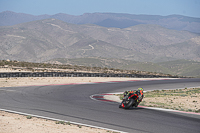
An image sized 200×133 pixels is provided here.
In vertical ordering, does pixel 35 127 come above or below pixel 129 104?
below

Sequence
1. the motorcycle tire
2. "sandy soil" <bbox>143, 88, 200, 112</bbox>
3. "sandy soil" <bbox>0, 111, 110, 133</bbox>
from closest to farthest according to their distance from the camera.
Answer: "sandy soil" <bbox>0, 111, 110, 133</bbox> < the motorcycle tire < "sandy soil" <bbox>143, 88, 200, 112</bbox>

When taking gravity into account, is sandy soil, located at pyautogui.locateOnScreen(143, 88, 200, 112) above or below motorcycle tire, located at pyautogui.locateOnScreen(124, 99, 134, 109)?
below

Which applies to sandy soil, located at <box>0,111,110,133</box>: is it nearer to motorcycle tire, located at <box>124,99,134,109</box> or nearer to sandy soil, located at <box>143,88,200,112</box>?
motorcycle tire, located at <box>124,99,134,109</box>

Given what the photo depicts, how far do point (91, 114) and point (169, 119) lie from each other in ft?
12.2

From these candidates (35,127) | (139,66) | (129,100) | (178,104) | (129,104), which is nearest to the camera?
(35,127)

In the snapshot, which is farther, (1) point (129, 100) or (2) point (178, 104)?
(2) point (178, 104)

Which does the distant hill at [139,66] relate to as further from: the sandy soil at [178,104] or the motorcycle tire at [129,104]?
the motorcycle tire at [129,104]

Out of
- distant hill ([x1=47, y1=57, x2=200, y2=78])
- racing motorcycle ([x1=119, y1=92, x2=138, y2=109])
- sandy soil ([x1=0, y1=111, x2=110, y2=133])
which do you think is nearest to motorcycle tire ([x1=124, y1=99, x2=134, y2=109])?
racing motorcycle ([x1=119, y1=92, x2=138, y2=109])

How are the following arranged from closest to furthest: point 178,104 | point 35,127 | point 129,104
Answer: point 35,127
point 129,104
point 178,104

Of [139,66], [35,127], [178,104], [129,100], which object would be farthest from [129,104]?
[139,66]

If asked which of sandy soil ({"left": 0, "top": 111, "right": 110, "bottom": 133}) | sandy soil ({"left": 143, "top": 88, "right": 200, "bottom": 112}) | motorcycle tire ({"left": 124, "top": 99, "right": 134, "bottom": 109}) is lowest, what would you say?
sandy soil ({"left": 143, "top": 88, "right": 200, "bottom": 112})

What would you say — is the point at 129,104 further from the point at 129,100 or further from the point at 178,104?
the point at 178,104

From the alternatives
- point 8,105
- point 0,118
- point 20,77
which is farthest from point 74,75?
point 0,118

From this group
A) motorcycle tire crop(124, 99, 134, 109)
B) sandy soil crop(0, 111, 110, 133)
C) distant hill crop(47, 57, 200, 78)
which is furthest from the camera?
distant hill crop(47, 57, 200, 78)
